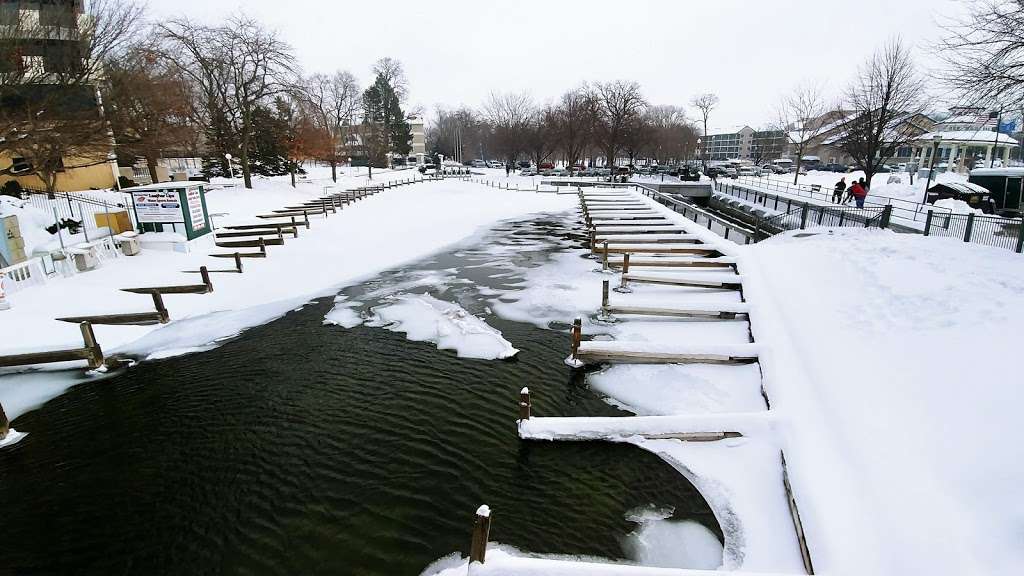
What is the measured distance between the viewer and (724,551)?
5.89 meters

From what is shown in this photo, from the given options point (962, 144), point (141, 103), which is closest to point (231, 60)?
point (141, 103)

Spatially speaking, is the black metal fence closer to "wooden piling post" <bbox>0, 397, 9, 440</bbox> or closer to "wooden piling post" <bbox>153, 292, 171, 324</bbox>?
"wooden piling post" <bbox>153, 292, 171, 324</bbox>

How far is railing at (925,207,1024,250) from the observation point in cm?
1280

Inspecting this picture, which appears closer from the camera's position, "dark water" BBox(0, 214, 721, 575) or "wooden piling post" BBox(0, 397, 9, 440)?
"dark water" BBox(0, 214, 721, 575)

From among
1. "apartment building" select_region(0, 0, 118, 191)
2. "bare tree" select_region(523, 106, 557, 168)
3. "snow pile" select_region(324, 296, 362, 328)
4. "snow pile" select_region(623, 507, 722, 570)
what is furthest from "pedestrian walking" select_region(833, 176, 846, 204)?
"bare tree" select_region(523, 106, 557, 168)

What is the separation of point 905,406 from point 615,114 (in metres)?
56.7

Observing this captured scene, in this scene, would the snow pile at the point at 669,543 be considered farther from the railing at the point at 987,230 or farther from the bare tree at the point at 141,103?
the bare tree at the point at 141,103

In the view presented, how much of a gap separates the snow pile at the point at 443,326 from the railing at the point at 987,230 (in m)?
13.5

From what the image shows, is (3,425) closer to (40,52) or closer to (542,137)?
(40,52)

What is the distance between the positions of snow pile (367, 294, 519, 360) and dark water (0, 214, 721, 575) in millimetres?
568

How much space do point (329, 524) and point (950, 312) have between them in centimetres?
1164

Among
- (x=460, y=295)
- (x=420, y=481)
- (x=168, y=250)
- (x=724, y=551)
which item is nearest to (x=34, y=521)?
(x=420, y=481)

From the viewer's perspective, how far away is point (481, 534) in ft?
15.8

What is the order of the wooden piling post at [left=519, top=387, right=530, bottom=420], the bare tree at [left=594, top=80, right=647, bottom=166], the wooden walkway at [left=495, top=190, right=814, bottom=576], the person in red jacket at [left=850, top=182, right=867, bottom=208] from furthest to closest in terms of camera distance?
the bare tree at [left=594, top=80, right=647, bottom=166] < the person in red jacket at [left=850, top=182, right=867, bottom=208] < the wooden piling post at [left=519, top=387, right=530, bottom=420] < the wooden walkway at [left=495, top=190, right=814, bottom=576]
